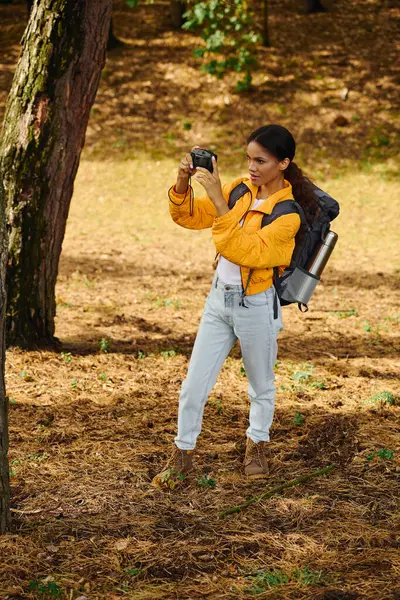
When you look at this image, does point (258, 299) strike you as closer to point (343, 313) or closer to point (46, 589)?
point (46, 589)

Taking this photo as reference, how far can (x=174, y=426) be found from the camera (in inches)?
204

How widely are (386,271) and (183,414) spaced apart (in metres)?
7.06

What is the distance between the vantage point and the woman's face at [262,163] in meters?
3.96

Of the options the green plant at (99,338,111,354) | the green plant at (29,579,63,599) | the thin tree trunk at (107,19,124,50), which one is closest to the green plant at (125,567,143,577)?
the green plant at (29,579,63,599)

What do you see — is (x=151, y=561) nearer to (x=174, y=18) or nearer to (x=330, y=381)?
A: (x=330, y=381)

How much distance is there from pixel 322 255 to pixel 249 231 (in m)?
0.45

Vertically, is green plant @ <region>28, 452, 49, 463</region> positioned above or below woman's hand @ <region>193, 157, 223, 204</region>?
below

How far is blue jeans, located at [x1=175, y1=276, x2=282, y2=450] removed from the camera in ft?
13.4

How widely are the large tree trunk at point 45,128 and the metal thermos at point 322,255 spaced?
2.90 m

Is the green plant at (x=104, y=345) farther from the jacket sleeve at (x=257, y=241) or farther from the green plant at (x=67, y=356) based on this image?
the jacket sleeve at (x=257, y=241)

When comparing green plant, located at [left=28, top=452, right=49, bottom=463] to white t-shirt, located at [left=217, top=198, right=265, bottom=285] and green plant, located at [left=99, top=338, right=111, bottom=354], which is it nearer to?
white t-shirt, located at [left=217, top=198, right=265, bottom=285]

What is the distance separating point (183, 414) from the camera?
4.25 metres

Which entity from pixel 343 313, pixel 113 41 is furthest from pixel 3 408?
pixel 113 41

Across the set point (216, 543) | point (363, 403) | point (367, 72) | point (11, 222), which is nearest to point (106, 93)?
point (367, 72)
